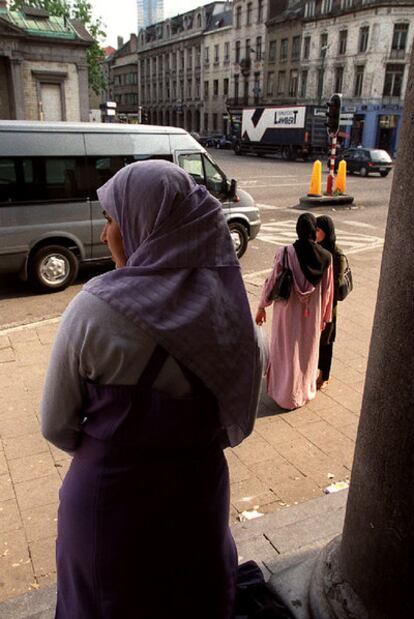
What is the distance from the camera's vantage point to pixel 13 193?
7.55 meters

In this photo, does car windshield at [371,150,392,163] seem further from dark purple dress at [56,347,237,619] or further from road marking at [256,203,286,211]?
dark purple dress at [56,347,237,619]

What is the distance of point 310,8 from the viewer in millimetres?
50969

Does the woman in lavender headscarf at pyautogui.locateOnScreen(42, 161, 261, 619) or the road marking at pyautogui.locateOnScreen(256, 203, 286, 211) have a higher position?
the woman in lavender headscarf at pyautogui.locateOnScreen(42, 161, 261, 619)

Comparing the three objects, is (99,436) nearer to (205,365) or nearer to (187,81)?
(205,365)

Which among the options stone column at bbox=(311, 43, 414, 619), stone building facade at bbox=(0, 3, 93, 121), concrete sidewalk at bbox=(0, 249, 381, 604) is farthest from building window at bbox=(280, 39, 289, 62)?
stone column at bbox=(311, 43, 414, 619)

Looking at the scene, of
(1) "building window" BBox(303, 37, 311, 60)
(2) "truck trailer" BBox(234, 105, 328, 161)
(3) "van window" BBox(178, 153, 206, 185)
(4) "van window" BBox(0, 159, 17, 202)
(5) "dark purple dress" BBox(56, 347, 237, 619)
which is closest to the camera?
(5) "dark purple dress" BBox(56, 347, 237, 619)

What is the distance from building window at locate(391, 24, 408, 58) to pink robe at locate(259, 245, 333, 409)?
46674mm

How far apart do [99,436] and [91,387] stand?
16 centimetres

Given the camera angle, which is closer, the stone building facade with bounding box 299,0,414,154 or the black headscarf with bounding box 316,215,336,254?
the black headscarf with bounding box 316,215,336,254

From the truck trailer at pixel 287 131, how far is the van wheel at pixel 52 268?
33.4m

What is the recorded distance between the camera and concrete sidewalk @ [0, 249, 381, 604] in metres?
3.19

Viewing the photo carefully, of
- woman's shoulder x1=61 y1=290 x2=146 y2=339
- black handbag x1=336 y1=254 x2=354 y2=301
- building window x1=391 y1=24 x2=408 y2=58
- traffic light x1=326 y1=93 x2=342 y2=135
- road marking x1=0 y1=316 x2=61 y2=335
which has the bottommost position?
road marking x1=0 y1=316 x2=61 y2=335

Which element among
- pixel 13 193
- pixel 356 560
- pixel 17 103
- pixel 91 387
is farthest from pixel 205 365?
pixel 17 103

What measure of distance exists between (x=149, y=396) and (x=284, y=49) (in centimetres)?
6050
